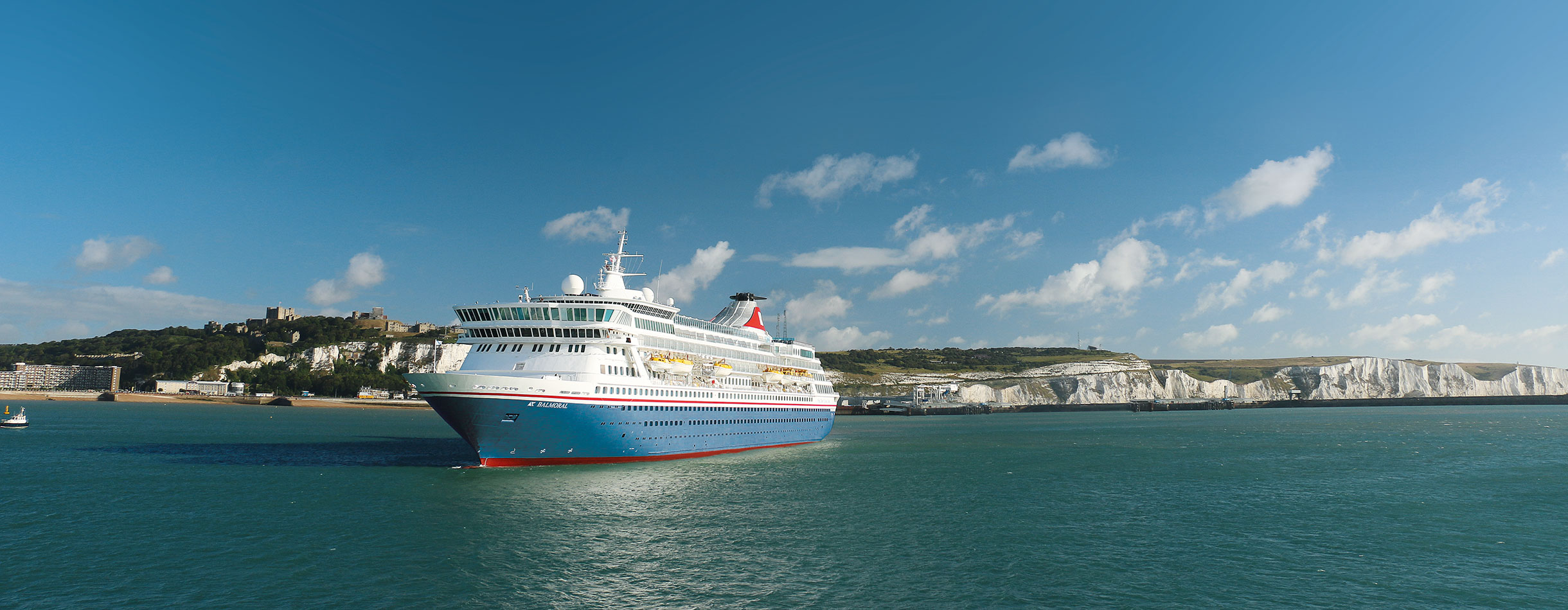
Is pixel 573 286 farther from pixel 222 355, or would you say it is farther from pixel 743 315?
pixel 222 355

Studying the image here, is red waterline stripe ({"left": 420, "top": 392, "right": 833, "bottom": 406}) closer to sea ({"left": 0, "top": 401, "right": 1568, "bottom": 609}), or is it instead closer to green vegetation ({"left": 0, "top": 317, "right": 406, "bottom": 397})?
sea ({"left": 0, "top": 401, "right": 1568, "bottom": 609})

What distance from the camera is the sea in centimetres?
1844

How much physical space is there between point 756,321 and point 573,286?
60.3ft

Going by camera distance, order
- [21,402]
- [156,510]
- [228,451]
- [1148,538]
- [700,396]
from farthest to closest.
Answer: [21,402] < [228,451] < [700,396] < [156,510] < [1148,538]

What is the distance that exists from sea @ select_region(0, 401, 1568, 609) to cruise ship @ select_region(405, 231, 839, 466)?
1.69 m

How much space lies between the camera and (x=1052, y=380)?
624 feet

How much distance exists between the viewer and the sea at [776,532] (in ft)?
60.5

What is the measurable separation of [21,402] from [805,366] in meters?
129

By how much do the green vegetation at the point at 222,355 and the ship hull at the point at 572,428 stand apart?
131 meters

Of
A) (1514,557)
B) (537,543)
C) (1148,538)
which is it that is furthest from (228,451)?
(1514,557)


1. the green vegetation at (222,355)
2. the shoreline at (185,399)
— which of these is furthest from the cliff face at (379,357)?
the shoreline at (185,399)

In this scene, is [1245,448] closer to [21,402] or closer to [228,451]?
[228,451]

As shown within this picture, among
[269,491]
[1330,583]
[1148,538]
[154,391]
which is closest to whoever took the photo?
[1330,583]

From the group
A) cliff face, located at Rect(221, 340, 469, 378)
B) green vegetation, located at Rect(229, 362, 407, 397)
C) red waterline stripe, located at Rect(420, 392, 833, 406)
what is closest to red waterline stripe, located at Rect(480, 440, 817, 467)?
red waterline stripe, located at Rect(420, 392, 833, 406)
